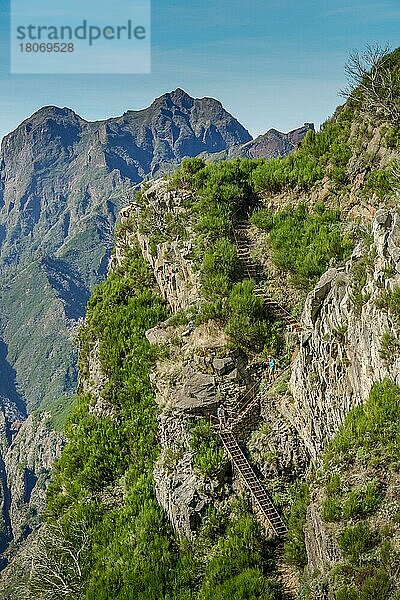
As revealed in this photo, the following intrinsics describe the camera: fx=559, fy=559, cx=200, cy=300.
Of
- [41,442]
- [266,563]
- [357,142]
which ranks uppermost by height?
[357,142]

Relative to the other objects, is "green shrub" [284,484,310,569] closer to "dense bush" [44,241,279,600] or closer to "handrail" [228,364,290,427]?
"dense bush" [44,241,279,600]

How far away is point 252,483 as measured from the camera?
43.5 feet

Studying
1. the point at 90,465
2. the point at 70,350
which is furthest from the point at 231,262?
the point at 70,350

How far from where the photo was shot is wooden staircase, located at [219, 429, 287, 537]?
12523 mm

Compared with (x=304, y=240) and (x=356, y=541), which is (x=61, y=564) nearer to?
(x=356, y=541)

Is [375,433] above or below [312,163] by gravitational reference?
below

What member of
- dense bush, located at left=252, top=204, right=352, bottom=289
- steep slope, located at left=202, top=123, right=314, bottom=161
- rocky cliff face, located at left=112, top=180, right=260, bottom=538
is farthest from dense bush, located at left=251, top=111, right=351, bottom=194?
steep slope, located at left=202, top=123, right=314, bottom=161

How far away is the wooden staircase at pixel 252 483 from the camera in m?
12.5

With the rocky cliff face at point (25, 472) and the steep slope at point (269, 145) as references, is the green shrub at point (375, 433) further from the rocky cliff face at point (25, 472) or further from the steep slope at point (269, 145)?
the steep slope at point (269, 145)

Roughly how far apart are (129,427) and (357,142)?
1266 centimetres

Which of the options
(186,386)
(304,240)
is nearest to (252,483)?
(186,386)

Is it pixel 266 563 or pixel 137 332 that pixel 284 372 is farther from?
pixel 137 332

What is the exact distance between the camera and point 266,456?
1368 cm

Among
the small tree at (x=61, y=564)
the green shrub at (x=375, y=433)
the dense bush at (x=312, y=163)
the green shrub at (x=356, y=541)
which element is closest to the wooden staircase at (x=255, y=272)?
the dense bush at (x=312, y=163)
